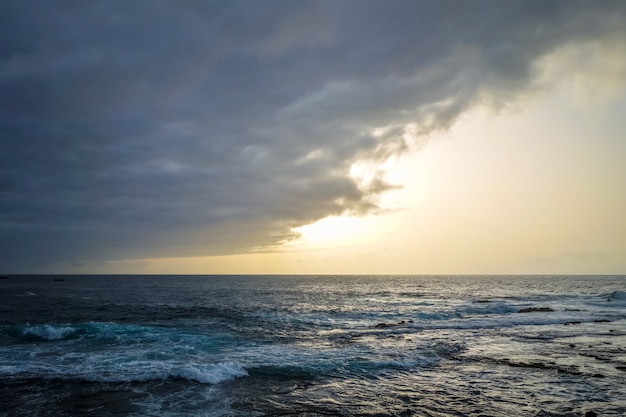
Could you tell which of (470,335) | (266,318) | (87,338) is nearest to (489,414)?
(470,335)

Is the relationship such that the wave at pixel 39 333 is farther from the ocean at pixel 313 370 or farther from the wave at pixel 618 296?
the wave at pixel 618 296

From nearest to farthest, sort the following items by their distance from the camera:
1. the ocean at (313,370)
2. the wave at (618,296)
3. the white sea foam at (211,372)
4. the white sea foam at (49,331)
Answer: the ocean at (313,370) < the white sea foam at (211,372) < the white sea foam at (49,331) < the wave at (618,296)

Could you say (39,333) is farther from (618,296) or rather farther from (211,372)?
(618,296)

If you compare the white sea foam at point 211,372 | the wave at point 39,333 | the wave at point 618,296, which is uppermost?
the white sea foam at point 211,372

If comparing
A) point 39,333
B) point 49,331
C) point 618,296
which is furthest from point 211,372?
point 618,296

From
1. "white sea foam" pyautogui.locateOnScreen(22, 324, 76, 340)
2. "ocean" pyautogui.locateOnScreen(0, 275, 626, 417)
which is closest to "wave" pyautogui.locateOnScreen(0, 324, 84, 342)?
"white sea foam" pyautogui.locateOnScreen(22, 324, 76, 340)

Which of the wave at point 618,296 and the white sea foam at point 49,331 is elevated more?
the white sea foam at point 49,331

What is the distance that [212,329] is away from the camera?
35719 mm

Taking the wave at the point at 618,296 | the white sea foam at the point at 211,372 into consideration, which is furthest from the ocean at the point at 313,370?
the wave at the point at 618,296

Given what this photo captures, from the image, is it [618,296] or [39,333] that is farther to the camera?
[618,296]

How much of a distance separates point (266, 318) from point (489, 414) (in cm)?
3331

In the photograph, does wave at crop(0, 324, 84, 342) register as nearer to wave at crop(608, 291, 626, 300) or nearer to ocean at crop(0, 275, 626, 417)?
ocean at crop(0, 275, 626, 417)

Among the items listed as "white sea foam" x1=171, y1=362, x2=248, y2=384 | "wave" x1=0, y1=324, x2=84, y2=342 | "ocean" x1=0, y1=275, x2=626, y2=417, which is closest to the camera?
"ocean" x1=0, y1=275, x2=626, y2=417

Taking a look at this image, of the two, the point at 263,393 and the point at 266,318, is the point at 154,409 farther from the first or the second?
the point at 266,318
